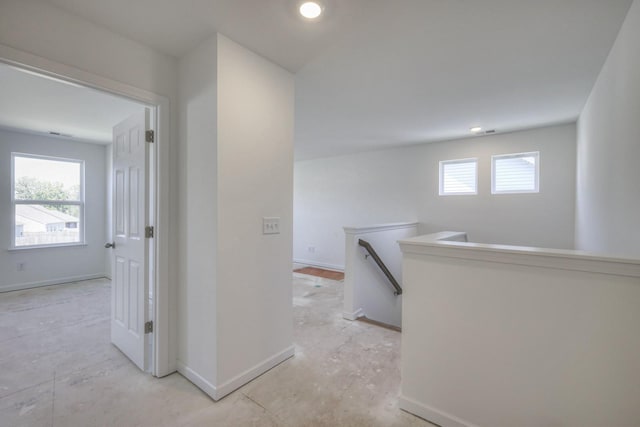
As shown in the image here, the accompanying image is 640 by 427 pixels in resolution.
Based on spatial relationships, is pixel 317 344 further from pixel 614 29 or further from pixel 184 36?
pixel 614 29

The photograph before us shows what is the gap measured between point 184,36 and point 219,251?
146cm

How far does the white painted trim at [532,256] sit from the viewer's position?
1186 millimetres

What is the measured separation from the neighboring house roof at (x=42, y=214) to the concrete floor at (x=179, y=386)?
6.48 ft

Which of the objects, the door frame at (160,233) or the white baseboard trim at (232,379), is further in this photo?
the door frame at (160,233)

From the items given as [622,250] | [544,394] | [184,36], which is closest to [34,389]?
[184,36]

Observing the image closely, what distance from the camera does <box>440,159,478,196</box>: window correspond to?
4.60 m

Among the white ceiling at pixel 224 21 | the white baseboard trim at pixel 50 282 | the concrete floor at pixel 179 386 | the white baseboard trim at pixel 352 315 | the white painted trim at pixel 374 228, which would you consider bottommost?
the concrete floor at pixel 179 386

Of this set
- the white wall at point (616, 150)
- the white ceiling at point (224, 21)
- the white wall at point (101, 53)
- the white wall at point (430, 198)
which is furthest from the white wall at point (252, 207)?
the white wall at point (430, 198)

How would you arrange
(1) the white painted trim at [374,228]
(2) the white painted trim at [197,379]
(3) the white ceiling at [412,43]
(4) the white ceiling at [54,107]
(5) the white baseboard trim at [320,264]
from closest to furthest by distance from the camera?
1. (3) the white ceiling at [412,43]
2. (2) the white painted trim at [197,379]
3. (4) the white ceiling at [54,107]
4. (1) the white painted trim at [374,228]
5. (5) the white baseboard trim at [320,264]

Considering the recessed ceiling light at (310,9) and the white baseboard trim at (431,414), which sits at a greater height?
the recessed ceiling light at (310,9)

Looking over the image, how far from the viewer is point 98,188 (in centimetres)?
498

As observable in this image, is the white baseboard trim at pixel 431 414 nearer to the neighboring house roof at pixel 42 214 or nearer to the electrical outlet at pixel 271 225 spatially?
the electrical outlet at pixel 271 225

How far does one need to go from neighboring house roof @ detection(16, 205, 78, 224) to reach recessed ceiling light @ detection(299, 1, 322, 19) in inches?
205

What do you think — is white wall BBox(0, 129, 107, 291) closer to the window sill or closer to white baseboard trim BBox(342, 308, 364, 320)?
the window sill
